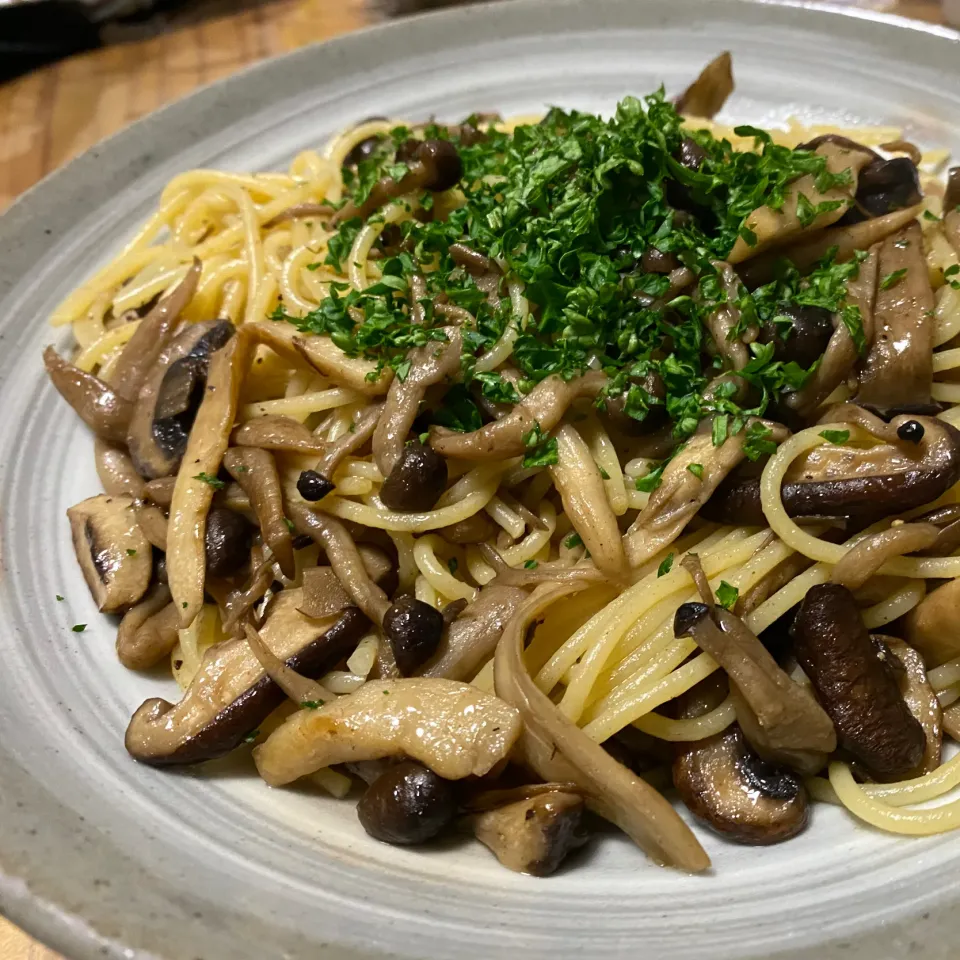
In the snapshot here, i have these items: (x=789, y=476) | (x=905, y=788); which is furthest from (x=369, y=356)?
(x=905, y=788)

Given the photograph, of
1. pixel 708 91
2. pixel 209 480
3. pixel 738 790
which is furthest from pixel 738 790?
pixel 708 91

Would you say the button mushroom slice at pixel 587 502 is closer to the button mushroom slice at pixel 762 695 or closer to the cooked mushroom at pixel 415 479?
the button mushroom slice at pixel 762 695

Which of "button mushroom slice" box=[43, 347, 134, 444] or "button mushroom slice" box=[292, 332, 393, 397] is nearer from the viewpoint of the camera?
"button mushroom slice" box=[292, 332, 393, 397]

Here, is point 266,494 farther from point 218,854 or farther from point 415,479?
point 218,854

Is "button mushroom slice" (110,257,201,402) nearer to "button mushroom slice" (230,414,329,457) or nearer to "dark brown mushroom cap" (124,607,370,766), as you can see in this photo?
"button mushroom slice" (230,414,329,457)

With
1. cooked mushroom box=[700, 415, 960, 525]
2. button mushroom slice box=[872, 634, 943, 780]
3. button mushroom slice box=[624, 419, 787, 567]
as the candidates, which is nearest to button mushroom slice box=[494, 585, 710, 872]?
button mushroom slice box=[624, 419, 787, 567]

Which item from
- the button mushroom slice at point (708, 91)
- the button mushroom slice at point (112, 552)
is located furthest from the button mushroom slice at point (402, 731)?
the button mushroom slice at point (708, 91)

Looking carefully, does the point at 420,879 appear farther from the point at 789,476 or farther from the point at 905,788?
the point at 789,476
